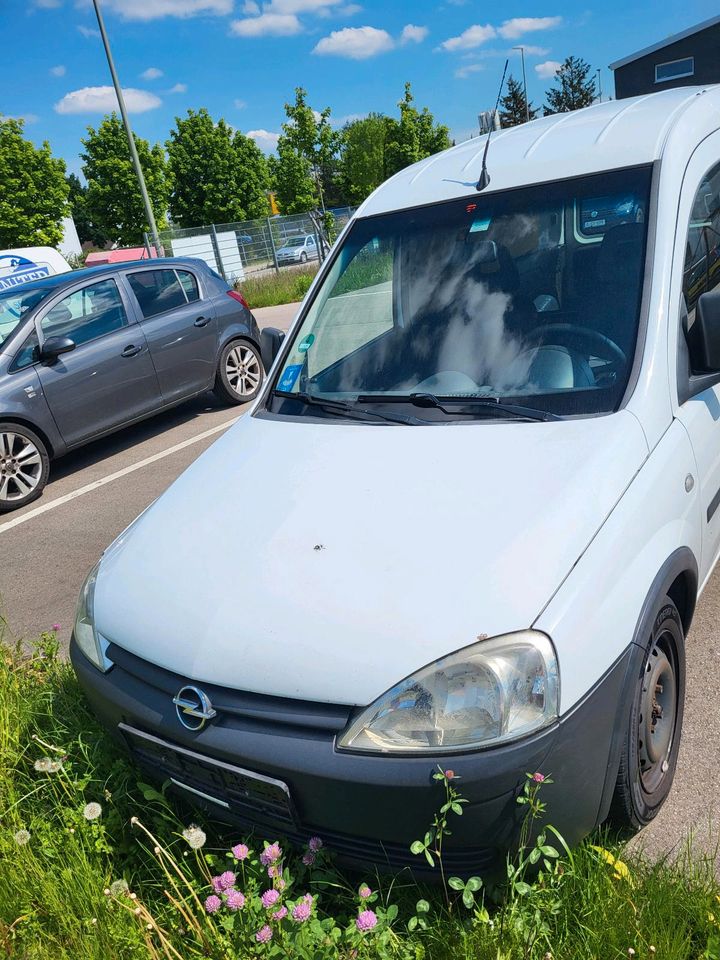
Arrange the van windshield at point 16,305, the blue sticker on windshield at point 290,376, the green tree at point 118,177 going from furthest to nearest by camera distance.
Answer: the green tree at point 118,177 → the van windshield at point 16,305 → the blue sticker on windshield at point 290,376

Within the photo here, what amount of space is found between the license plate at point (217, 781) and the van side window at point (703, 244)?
204 centimetres

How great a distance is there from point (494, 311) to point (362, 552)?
120cm

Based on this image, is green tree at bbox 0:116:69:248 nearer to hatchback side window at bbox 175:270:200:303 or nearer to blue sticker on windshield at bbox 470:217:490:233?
hatchback side window at bbox 175:270:200:303

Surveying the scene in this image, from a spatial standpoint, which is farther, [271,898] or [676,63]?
[676,63]

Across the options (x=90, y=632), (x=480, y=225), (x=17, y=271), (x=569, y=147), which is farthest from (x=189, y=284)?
(x=90, y=632)

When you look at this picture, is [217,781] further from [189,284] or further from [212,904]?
[189,284]

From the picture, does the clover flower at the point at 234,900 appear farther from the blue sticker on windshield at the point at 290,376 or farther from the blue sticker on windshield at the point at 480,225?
the blue sticker on windshield at the point at 480,225

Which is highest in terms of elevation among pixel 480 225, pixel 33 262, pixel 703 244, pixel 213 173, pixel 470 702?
pixel 213 173

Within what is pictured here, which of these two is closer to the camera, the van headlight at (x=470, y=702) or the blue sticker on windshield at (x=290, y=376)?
the van headlight at (x=470, y=702)

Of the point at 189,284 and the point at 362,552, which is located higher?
the point at 189,284

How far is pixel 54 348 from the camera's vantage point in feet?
21.9

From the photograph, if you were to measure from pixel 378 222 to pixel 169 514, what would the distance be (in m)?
1.62

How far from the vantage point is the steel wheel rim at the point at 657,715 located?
2242mm

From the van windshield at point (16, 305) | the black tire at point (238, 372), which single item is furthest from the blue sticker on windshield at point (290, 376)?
the black tire at point (238, 372)
